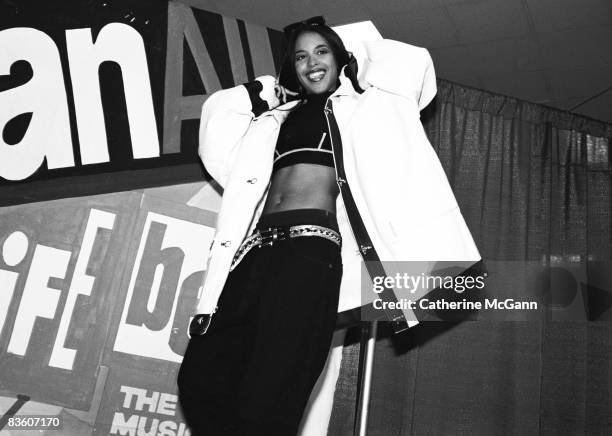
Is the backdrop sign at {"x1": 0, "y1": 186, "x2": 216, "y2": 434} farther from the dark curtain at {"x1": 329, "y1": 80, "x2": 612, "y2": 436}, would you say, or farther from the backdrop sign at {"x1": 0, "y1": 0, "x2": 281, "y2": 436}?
the dark curtain at {"x1": 329, "y1": 80, "x2": 612, "y2": 436}

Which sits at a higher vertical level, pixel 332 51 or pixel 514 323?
pixel 332 51

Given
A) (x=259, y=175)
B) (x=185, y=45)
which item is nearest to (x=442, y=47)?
(x=185, y=45)

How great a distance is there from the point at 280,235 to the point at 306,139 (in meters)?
0.36

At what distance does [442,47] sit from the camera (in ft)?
11.3

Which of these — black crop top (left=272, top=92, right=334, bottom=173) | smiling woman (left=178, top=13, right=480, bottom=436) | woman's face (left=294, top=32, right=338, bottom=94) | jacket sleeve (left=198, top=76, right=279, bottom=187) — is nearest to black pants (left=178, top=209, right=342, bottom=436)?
smiling woman (left=178, top=13, right=480, bottom=436)

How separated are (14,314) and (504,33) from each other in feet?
8.71

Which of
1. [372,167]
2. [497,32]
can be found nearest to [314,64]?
[372,167]

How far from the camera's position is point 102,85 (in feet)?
9.62

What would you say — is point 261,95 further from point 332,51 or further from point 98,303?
point 98,303

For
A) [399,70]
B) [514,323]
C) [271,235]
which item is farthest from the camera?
[514,323]

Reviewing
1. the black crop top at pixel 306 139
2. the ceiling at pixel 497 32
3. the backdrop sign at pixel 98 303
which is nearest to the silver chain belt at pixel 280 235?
the black crop top at pixel 306 139

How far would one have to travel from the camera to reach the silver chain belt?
1.83 meters

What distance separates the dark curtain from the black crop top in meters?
1.18

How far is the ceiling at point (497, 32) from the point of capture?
122 inches
